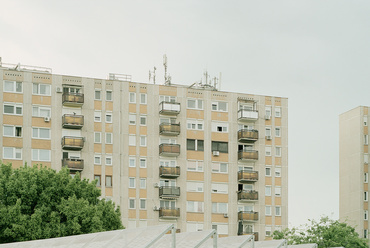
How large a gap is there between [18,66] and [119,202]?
18.2 metres

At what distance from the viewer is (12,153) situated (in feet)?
285

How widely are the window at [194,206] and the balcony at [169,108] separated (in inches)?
391

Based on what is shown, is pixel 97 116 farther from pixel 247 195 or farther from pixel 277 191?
pixel 277 191

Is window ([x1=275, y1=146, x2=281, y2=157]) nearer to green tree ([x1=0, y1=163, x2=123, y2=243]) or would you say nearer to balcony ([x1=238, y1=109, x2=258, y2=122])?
balcony ([x1=238, y1=109, x2=258, y2=122])

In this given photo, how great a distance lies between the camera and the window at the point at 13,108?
288ft

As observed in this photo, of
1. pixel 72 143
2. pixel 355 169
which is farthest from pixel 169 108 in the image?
pixel 355 169

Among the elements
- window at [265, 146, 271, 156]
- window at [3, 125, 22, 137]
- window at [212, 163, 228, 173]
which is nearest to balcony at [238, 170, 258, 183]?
window at [212, 163, 228, 173]

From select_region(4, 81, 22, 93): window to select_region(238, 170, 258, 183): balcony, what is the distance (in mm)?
25801

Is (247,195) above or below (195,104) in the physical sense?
below

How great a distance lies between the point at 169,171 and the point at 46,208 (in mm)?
31515

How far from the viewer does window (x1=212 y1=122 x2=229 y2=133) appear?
9562cm

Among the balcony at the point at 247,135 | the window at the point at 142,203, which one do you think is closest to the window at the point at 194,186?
the window at the point at 142,203

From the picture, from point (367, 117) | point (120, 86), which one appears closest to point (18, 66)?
point (120, 86)

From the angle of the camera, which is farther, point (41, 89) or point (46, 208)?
point (41, 89)
